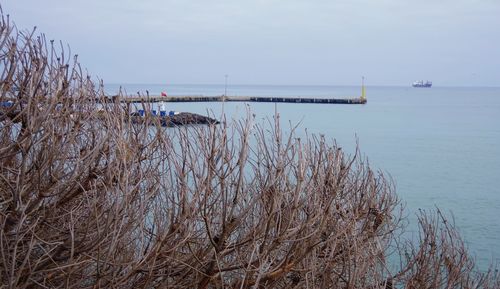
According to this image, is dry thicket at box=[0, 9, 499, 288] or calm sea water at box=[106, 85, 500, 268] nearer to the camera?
dry thicket at box=[0, 9, 499, 288]

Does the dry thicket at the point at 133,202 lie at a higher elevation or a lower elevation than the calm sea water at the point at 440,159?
higher

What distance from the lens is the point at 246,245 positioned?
7.73m

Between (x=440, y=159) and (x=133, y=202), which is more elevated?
(x=133, y=202)

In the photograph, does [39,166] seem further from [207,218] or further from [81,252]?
[207,218]

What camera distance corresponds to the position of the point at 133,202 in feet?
23.7

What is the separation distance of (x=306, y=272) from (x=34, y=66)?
13.1ft

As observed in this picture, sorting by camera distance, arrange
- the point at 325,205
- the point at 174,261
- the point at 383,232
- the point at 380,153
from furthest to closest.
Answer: the point at 380,153
the point at 383,232
the point at 325,205
the point at 174,261

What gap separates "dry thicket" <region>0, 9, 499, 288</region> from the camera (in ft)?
21.0

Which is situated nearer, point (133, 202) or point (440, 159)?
point (133, 202)

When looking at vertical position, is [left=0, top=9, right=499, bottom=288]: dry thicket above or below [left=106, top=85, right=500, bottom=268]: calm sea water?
above

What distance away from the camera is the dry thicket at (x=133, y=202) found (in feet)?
21.0

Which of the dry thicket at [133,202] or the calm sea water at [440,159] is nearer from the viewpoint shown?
the dry thicket at [133,202]

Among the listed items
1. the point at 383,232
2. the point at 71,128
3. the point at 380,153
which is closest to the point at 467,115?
the point at 380,153

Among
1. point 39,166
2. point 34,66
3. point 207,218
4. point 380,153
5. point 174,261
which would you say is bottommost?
point 380,153
